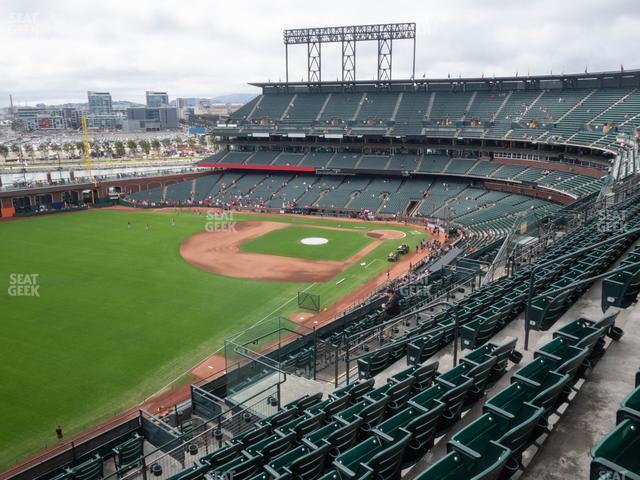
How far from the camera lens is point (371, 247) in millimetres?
49000

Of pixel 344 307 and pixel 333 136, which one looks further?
pixel 333 136

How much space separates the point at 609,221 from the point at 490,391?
13.0 m

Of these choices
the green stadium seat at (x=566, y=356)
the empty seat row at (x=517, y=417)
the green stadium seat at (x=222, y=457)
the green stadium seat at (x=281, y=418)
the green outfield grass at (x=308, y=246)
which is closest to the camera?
the empty seat row at (x=517, y=417)

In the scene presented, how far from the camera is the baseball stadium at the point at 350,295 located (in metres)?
8.30

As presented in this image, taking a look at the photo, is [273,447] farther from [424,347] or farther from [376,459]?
[424,347]

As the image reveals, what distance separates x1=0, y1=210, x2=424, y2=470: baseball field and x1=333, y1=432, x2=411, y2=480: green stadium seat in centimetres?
1692

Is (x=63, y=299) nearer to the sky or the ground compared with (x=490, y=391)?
nearer to the ground

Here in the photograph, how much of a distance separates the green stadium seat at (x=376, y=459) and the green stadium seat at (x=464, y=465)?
0.88 meters

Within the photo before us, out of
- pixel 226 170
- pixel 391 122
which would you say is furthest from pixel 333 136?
pixel 226 170

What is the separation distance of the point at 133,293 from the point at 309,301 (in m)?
13.1

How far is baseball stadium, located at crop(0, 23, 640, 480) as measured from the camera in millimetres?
8297

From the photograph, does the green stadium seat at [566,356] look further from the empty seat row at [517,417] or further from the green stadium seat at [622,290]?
the green stadium seat at [622,290]

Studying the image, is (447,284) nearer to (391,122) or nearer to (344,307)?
Answer: (344,307)

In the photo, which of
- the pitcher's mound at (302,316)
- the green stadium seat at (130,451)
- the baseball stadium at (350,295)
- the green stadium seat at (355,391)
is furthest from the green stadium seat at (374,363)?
the pitcher's mound at (302,316)
